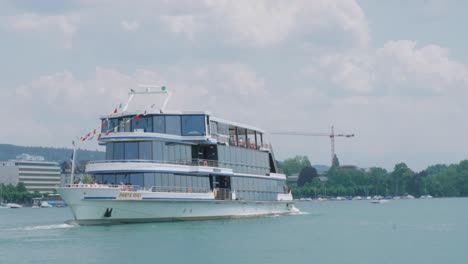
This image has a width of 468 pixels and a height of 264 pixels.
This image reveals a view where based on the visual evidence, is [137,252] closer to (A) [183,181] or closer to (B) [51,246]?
(B) [51,246]

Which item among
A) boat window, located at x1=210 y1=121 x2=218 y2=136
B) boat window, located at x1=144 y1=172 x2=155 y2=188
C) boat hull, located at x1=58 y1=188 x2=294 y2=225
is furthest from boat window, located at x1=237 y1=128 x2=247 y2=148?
boat window, located at x1=144 y1=172 x2=155 y2=188

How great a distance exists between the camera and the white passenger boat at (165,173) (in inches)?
1848

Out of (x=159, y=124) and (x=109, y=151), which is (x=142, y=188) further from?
(x=159, y=124)

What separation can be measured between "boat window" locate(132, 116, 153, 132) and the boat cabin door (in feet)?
22.2

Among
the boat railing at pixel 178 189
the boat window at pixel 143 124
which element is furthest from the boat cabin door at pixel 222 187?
the boat window at pixel 143 124

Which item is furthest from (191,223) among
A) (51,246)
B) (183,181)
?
(51,246)

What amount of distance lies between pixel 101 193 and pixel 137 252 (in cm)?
1088

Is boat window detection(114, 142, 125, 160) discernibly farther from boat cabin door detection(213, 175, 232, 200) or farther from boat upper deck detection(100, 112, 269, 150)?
boat cabin door detection(213, 175, 232, 200)

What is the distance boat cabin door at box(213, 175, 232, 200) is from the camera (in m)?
56.2

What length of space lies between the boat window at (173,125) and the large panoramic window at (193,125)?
0.50 meters

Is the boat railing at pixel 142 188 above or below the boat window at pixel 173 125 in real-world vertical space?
below

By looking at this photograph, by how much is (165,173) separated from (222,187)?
26.4ft

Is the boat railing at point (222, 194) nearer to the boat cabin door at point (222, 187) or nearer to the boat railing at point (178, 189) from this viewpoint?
the boat cabin door at point (222, 187)

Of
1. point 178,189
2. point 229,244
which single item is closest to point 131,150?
point 178,189
